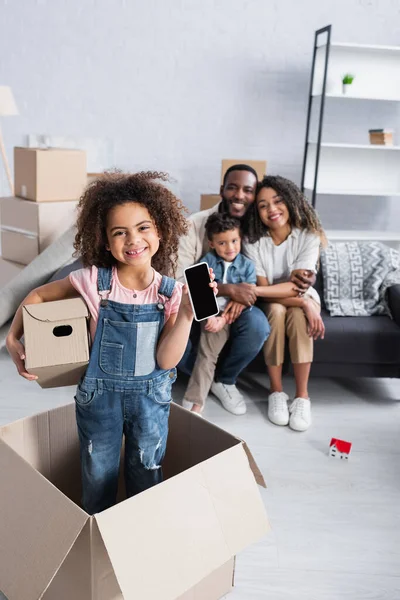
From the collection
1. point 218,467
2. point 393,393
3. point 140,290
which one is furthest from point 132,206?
point 393,393

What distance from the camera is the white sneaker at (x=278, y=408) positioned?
87.0 inches

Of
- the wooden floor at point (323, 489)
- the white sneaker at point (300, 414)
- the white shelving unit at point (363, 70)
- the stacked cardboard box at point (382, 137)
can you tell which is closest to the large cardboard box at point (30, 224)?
the wooden floor at point (323, 489)

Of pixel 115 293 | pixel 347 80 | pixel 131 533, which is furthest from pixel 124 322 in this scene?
pixel 347 80

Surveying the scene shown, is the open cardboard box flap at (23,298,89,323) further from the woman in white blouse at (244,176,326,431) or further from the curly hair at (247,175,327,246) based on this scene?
the curly hair at (247,175,327,246)

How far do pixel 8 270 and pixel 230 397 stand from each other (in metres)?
1.46

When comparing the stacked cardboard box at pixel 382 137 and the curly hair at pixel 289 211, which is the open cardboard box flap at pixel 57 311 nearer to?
the curly hair at pixel 289 211

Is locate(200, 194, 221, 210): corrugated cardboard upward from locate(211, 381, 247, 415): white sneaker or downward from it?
upward

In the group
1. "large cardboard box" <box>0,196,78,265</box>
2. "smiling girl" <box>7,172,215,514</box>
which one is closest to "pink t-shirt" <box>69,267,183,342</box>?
"smiling girl" <box>7,172,215,514</box>

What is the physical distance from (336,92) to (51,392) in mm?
2793

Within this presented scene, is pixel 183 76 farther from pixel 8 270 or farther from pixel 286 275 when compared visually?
pixel 286 275

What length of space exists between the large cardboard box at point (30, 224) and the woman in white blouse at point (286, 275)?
1056mm

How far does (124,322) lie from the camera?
1204mm

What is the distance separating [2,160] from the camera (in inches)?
157

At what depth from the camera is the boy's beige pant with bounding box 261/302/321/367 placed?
7.43ft
